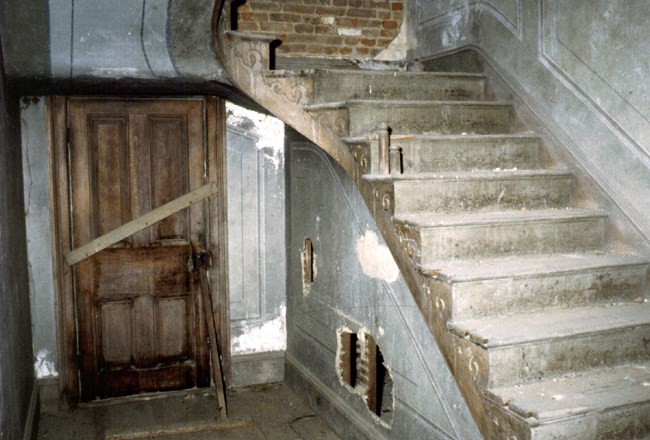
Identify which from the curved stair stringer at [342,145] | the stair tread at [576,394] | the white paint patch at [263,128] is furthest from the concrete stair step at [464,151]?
the white paint patch at [263,128]

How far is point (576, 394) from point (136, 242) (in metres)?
3.40

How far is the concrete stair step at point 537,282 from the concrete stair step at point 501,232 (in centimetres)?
6

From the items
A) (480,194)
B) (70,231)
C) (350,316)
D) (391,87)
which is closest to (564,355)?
(480,194)

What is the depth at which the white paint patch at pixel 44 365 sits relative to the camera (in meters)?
4.40

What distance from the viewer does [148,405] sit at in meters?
4.51

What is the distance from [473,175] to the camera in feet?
9.64

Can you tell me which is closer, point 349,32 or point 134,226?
point 134,226

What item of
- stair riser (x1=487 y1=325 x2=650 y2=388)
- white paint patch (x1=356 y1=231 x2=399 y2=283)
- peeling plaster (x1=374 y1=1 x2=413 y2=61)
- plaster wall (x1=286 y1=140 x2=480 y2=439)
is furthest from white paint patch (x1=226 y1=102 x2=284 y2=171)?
stair riser (x1=487 y1=325 x2=650 y2=388)

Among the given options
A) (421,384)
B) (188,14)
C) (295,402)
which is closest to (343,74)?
(188,14)

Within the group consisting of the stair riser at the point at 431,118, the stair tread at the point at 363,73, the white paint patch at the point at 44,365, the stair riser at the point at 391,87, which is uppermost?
the stair tread at the point at 363,73

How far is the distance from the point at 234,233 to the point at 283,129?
93 centimetres

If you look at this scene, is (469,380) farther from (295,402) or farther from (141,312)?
(141,312)

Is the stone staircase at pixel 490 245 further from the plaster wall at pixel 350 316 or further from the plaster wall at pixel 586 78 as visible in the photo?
the plaster wall at pixel 350 316

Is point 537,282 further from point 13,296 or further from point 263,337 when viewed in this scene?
point 263,337
